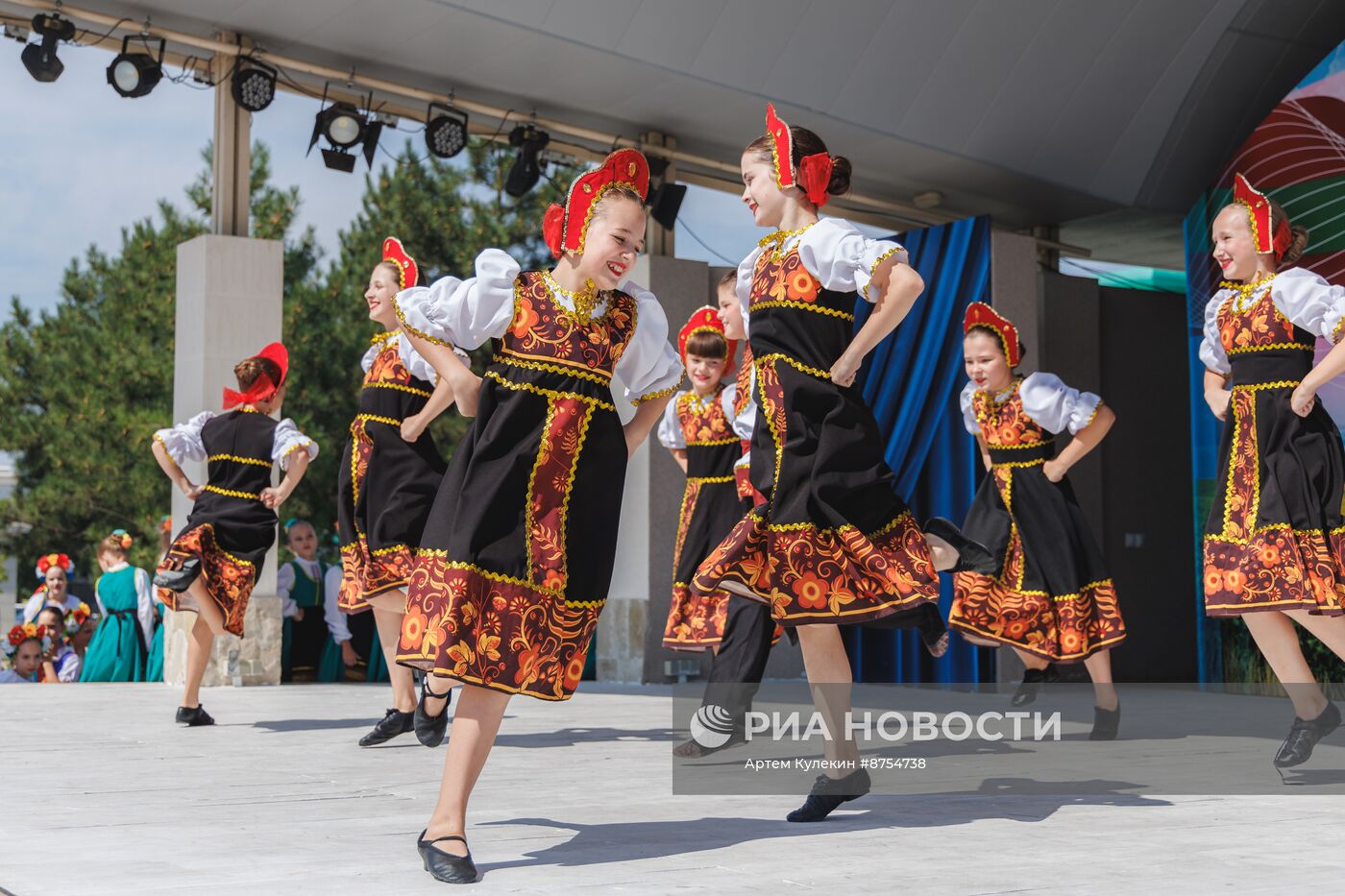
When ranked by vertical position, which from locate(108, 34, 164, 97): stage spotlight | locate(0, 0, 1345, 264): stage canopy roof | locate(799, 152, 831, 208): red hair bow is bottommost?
locate(799, 152, 831, 208): red hair bow

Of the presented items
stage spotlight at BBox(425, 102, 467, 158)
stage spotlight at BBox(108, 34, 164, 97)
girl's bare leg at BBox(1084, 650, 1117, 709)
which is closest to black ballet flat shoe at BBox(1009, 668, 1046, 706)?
girl's bare leg at BBox(1084, 650, 1117, 709)

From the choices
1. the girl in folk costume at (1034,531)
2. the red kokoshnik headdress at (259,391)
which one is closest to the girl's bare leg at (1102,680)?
the girl in folk costume at (1034,531)

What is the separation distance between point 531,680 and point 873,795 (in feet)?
3.92

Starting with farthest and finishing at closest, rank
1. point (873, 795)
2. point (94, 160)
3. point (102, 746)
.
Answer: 1. point (94, 160)
2. point (102, 746)
3. point (873, 795)

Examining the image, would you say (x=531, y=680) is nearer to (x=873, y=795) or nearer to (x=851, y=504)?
(x=851, y=504)

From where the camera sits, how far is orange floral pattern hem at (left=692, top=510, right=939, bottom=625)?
3199mm

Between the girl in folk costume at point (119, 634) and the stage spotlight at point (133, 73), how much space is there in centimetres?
272

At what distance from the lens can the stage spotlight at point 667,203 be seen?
8.64m

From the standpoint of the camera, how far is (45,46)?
23.2 ft

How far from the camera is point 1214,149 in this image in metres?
8.81

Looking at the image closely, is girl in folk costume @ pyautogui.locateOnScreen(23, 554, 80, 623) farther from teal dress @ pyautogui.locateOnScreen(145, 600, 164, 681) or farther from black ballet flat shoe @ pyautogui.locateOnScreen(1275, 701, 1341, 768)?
black ballet flat shoe @ pyautogui.locateOnScreen(1275, 701, 1341, 768)

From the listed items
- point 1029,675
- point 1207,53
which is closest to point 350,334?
point 1207,53

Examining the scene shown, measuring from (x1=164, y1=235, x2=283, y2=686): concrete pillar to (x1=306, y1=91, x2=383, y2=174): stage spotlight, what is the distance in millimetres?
651

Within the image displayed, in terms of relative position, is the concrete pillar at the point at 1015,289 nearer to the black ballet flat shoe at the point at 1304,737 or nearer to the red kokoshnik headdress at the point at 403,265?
the black ballet flat shoe at the point at 1304,737
